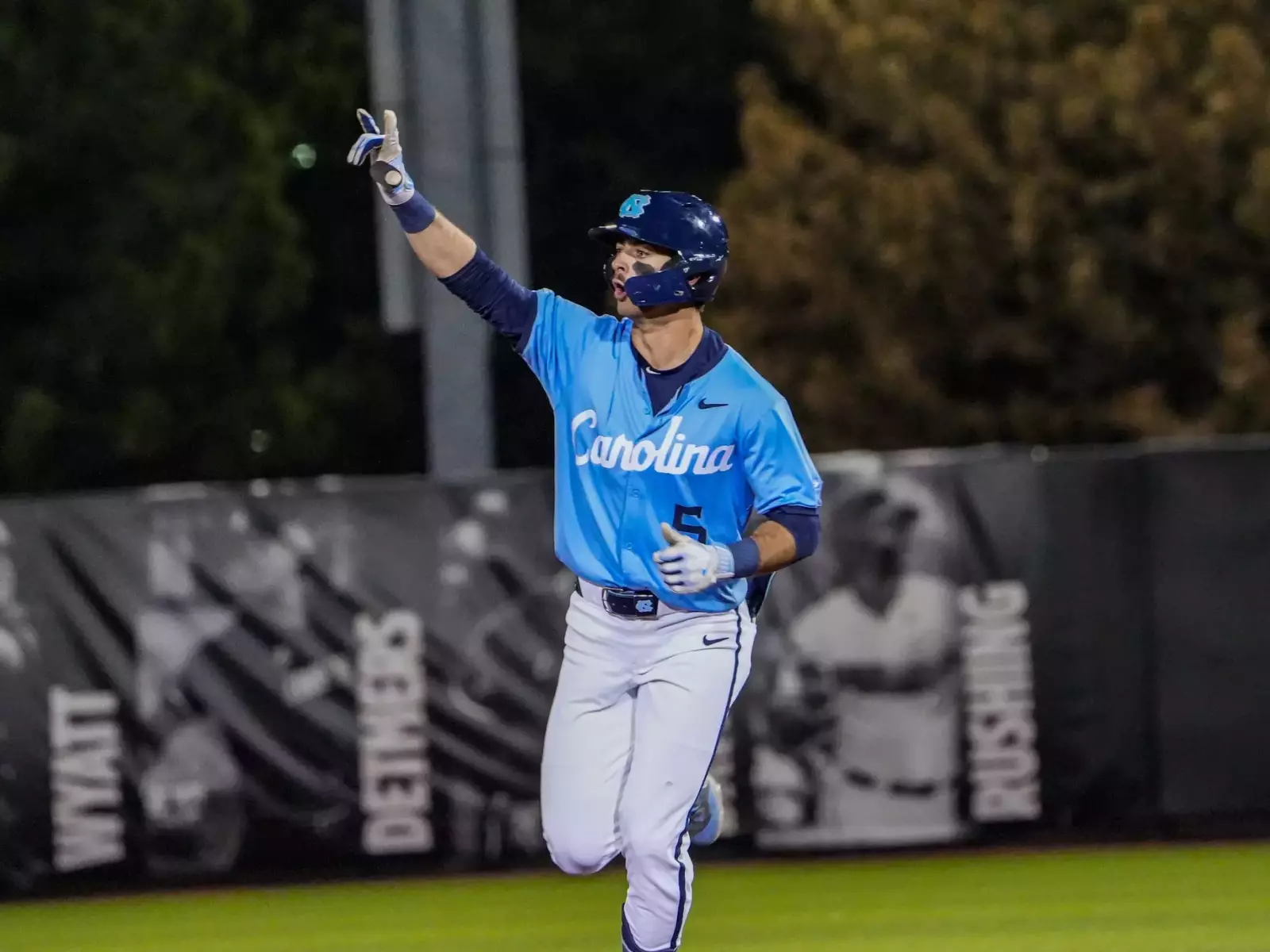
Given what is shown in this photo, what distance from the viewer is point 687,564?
5.63 meters

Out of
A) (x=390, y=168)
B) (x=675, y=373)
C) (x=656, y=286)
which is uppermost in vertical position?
(x=390, y=168)

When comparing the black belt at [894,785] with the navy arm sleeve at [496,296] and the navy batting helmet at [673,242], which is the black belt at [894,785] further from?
the navy batting helmet at [673,242]

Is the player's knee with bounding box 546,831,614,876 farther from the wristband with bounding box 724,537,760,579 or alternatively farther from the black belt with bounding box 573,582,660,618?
the wristband with bounding box 724,537,760,579

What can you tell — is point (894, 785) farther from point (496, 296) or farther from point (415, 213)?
point (415, 213)

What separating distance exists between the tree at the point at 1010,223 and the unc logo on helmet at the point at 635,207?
9.72 m

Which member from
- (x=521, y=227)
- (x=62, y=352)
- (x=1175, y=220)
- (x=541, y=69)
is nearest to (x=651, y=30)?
(x=541, y=69)

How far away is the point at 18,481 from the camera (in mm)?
20828

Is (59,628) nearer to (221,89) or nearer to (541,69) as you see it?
(221,89)

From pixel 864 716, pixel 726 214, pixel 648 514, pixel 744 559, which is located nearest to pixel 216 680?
pixel 864 716

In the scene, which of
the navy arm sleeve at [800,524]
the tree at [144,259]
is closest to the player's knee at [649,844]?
the navy arm sleeve at [800,524]

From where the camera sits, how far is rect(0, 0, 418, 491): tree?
20594mm

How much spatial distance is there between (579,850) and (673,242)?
1669 mm

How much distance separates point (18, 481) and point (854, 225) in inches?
327

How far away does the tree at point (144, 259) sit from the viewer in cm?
2059
